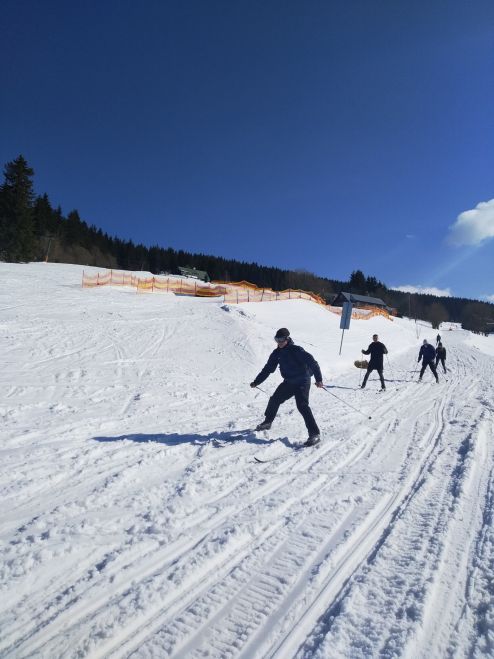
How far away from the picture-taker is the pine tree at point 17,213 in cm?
3884

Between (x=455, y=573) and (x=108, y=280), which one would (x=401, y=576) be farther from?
(x=108, y=280)

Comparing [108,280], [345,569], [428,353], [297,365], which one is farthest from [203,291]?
[345,569]

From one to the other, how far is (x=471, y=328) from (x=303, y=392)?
348 ft

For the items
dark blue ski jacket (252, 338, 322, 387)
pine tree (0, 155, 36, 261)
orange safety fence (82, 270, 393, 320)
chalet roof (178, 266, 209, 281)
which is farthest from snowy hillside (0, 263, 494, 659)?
chalet roof (178, 266, 209, 281)

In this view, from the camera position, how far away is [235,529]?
313cm

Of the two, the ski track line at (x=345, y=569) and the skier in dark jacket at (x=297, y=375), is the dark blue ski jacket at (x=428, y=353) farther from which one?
the ski track line at (x=345, y=569)

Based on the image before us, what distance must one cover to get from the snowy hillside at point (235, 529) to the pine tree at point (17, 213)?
3883 centimetres

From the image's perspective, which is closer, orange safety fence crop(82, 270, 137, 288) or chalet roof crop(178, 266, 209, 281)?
orange safety fence crop(82, 270, 137, 288)

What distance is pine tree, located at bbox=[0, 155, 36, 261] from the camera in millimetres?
38844

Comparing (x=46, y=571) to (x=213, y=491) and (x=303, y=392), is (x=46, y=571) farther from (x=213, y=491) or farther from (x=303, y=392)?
(x=303, y=392)

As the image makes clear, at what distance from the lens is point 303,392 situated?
225 inches

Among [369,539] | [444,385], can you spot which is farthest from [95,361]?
[444,385]

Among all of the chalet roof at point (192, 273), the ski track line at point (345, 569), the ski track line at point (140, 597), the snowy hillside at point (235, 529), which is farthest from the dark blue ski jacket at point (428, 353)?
the chalet roof at point (192, 273)

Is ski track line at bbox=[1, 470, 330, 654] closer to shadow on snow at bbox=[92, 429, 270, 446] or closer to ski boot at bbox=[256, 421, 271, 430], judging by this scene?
shadow on snow at bbox=[92, 429, 270, 446]
